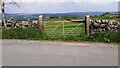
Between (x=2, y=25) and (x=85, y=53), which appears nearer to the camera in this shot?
(x=85, y=53)

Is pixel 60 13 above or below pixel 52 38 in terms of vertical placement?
above

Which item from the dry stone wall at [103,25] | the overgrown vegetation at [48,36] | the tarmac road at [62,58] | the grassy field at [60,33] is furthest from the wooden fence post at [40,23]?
the tarmac road at [62,58]

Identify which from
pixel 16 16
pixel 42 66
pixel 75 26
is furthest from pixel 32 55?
pixel 16 16

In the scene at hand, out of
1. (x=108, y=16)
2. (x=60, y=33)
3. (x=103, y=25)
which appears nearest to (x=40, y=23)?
(x=60, y=33)

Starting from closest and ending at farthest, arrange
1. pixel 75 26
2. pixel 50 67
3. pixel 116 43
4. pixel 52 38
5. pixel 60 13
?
pixel 50 67
pixel 116 43
pixel 52 38
pixel 75 26
pixel 60 13

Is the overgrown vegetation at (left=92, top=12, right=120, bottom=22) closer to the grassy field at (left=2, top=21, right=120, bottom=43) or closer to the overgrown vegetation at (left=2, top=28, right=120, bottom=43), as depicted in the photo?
the grassy field at (left=2, top=21, right=120, bottom=43)

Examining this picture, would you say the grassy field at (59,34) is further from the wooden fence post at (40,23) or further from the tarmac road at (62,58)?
the tarmac road at (62,58)

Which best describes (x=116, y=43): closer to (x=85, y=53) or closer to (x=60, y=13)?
(x=85, y=53)

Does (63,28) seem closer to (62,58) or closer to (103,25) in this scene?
(103,25)

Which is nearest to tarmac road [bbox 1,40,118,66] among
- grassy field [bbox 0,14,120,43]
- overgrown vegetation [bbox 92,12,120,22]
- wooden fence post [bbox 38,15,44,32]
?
grassy field [bbox 0,14,120,43]

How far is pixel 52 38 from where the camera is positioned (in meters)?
15.2

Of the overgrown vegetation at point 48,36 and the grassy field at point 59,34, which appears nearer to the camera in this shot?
the overgrown vegetation at point 48,36

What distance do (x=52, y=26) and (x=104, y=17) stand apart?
3.21 m

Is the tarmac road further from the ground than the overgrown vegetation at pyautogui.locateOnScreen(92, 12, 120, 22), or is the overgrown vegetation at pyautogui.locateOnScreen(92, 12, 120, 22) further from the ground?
the overgrown vegetation at pyautogui.locateOnScreen(92, 12, 120, 22)
